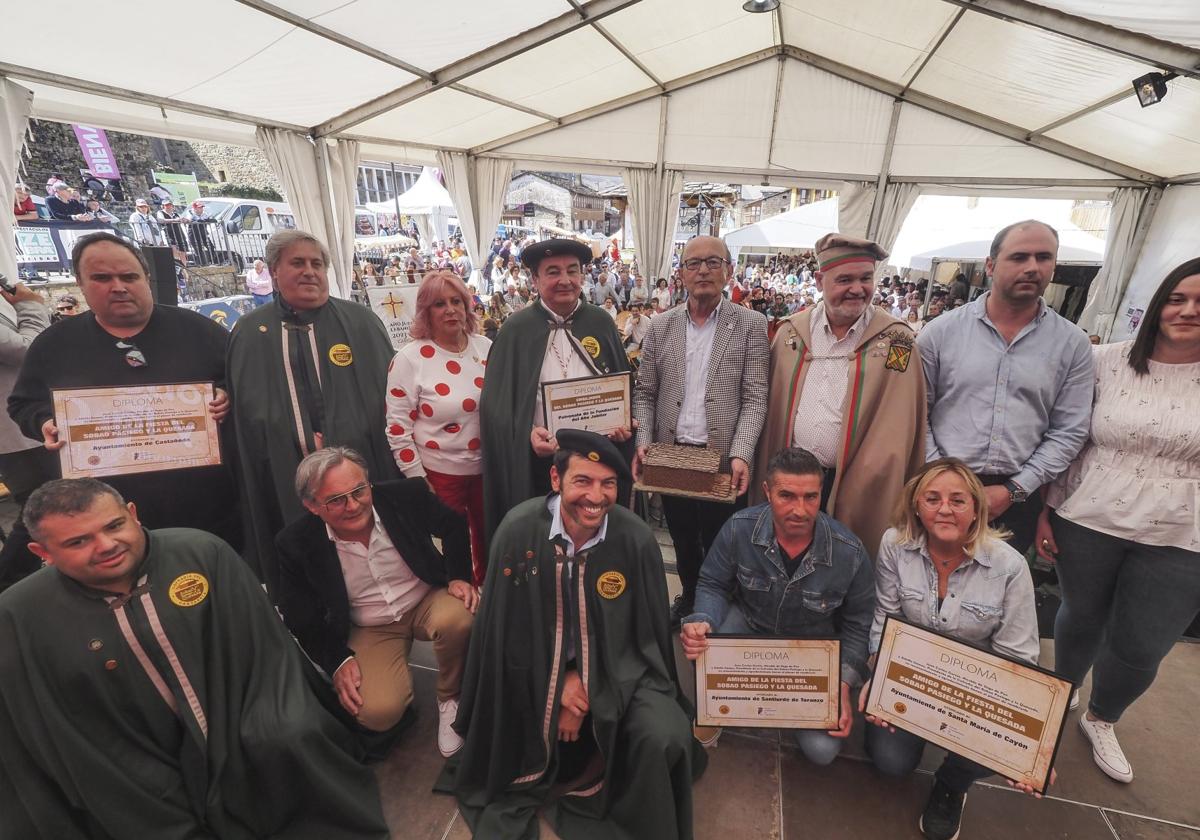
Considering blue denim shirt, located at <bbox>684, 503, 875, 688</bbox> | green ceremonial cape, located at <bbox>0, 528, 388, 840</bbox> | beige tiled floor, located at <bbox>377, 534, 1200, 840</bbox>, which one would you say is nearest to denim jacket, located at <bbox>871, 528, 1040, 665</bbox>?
blue denim shirt, located at <bbox>684, 503, 875, 688</bbox>

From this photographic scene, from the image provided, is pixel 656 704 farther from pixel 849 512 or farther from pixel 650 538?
pixel 849 512

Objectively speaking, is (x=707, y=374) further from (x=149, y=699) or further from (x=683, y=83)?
(x=683, y=83)

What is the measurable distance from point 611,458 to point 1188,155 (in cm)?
966

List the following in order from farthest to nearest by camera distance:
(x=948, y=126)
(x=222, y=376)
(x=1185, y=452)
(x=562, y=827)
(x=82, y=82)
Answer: (x=948, y=126), (x=82, y=82), (x=222, y=376), (x=562, y=827), (x=1185, y=452)

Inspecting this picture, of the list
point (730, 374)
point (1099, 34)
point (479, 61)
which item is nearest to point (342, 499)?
point (730, 374)

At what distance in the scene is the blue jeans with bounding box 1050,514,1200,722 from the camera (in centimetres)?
210

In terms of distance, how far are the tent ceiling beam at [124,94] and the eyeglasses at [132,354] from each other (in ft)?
13.4

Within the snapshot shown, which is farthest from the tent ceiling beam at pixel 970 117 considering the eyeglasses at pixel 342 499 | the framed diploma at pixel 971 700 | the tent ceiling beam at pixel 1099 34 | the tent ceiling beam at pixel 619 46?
the eyeglasses at pixel 342 499

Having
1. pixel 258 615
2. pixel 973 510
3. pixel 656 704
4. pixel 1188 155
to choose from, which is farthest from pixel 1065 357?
pixel 1188 155

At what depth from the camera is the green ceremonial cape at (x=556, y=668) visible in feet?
6.92

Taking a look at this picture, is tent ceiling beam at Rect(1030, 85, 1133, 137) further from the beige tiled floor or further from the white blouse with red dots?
the white blouse with red dots

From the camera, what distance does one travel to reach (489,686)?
2.22 meters

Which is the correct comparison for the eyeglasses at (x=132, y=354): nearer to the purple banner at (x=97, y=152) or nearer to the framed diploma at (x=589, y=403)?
the framed diploma at (x=589, y=403)

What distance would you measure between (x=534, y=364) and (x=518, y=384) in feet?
0.46
